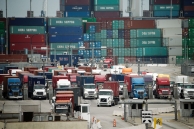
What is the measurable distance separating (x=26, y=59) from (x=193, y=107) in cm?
7545

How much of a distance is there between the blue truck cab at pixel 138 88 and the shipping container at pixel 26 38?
249ft

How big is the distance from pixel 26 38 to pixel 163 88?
78258 mm

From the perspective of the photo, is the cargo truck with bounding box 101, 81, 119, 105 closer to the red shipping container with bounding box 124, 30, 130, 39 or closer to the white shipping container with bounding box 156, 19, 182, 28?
the red shipping container with bounding box 124, 30, 130, 39

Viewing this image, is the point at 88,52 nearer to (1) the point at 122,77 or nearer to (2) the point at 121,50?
(2) the point at 121,50

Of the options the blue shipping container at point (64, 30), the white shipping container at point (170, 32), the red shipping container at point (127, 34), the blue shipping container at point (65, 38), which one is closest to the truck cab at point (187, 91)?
the red shipping container at point (127, 34)

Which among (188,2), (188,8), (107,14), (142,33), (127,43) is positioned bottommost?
(127,43)

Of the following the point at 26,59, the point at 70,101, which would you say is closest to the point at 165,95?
the point at 70,101

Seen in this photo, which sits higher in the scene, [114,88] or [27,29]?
[27,29]

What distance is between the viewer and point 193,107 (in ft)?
166

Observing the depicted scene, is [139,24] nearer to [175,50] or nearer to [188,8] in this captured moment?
[175,50]

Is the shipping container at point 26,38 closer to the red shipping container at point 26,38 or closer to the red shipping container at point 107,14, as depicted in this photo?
the red shipping container at point 26,38

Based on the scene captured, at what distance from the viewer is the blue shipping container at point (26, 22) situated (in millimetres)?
140500

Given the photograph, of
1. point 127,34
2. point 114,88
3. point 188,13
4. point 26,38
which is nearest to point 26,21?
point 26,38

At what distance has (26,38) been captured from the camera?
140 meters
